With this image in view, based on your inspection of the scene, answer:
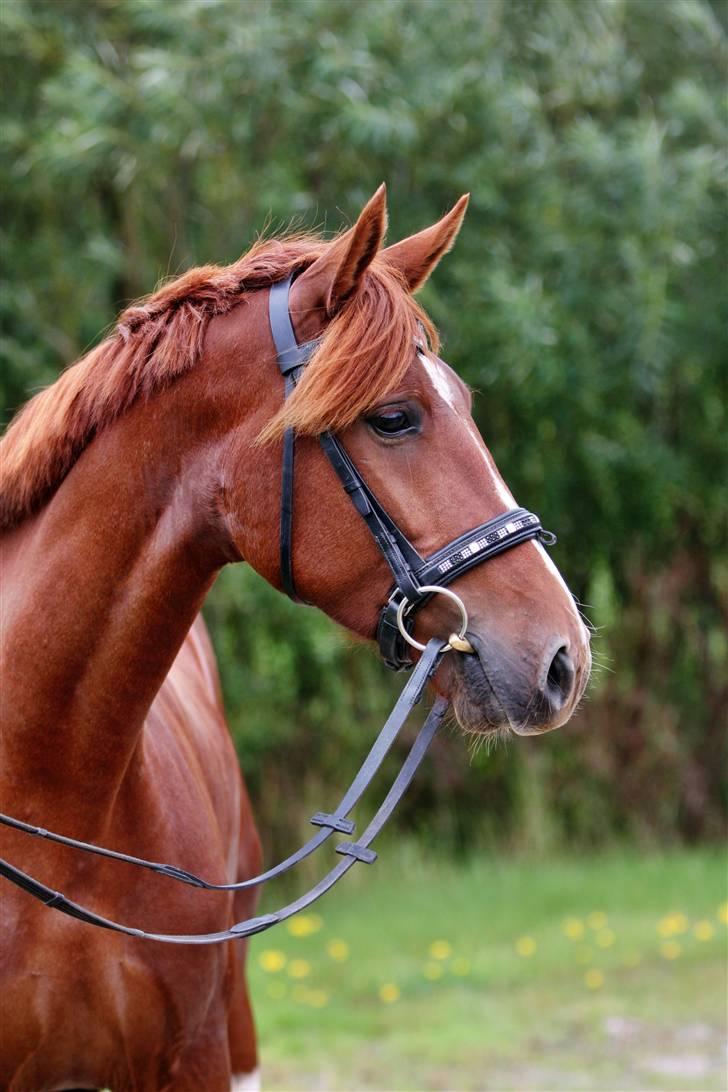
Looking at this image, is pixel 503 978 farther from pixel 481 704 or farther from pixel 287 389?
pixel 287 389

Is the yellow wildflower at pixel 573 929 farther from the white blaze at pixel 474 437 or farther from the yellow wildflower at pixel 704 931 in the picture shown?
the white blaze at pixel 474 437

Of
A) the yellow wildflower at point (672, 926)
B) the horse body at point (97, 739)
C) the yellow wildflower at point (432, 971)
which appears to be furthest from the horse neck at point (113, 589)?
the yellow wildflower at point (672, 926)

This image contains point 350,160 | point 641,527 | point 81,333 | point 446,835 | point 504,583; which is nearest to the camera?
point 504,583

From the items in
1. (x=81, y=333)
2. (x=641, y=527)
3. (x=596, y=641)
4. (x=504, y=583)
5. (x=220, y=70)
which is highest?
(x=504, y=583)

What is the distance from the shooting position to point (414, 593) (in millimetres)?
2084

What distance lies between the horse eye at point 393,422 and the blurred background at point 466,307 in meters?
3.75

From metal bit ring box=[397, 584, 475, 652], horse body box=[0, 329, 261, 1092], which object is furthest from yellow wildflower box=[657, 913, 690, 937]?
metal bit ring box=[397, 584, 475, 652]

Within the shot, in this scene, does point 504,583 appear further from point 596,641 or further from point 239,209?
point 596,641

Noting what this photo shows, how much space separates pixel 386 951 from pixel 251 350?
16.6 ft

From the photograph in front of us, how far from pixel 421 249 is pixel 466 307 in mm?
4415

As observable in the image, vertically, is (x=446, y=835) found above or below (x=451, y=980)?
below

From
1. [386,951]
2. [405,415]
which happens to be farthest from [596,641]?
[405,415]

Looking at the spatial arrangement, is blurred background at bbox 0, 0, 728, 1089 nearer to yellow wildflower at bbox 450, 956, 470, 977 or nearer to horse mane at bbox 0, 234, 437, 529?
yellow wildflower at bbox 450, 956, 470, 977

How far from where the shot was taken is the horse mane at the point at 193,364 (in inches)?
83.0
